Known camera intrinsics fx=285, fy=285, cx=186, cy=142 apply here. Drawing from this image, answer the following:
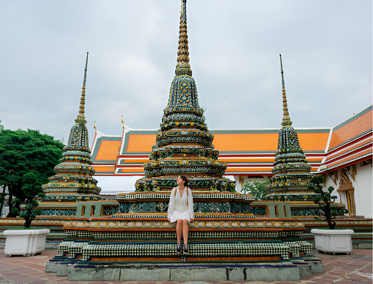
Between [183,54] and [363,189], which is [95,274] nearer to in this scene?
[183,54]

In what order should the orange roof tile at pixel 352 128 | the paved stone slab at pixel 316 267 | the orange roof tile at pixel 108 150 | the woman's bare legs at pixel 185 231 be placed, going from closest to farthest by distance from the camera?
1. the woman's bare legs at pixel 185 231
2. the paved stone slab at pixel 316 267
3. the orange roof tile at pixel 352 128
4. the orange roof tile at pixel 108 150

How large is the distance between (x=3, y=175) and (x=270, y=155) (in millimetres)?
18914

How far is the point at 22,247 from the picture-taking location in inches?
311

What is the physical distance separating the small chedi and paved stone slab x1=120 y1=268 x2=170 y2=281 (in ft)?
0.05

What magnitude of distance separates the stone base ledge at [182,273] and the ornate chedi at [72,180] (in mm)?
6533

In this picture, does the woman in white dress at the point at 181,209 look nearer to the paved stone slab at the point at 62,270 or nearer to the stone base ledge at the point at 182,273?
the stone base ledge at the point at 182,273

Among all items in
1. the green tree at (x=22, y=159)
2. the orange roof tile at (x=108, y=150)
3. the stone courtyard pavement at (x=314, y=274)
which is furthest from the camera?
the orange roof tile at (x=108, y=150)

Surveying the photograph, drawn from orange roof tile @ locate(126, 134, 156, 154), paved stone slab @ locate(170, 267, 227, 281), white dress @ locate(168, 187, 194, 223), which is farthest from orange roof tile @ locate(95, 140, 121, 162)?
paved stone slab @ locate(170, 267, 227, 281)

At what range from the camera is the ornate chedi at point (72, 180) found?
10.9 m

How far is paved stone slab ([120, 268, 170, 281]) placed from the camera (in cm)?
479

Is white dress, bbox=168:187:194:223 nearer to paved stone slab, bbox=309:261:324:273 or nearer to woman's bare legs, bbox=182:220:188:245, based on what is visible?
woman's bare legs, bbox=182:220:188:245

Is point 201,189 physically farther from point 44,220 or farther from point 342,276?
point 44,220

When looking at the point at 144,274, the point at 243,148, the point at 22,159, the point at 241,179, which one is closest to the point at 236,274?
the point at 144,274

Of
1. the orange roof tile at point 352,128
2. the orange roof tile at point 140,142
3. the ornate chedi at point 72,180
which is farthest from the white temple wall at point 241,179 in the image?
the ornate chedi at point 72,180
